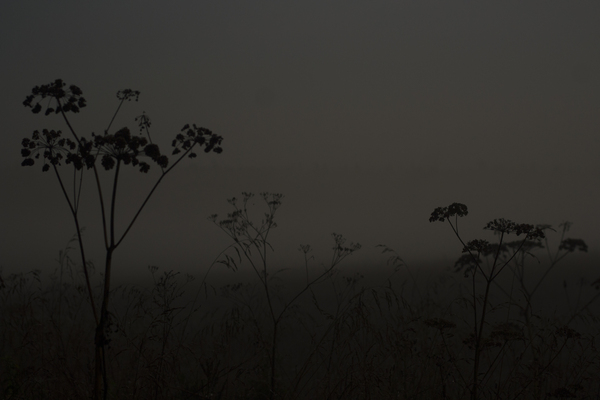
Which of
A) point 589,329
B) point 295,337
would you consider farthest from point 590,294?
point 295,337

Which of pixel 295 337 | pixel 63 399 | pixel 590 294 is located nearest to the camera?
pixel 63 399

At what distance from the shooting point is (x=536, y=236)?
3877 mm

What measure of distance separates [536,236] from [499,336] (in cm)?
96

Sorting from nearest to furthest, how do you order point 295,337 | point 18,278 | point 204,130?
1. point 204,130
2. point 18,278
3. point 295,337

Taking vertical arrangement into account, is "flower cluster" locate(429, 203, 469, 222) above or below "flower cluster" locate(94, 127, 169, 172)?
below

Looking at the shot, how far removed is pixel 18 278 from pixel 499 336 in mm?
6029

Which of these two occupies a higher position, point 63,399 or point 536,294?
point 63,399

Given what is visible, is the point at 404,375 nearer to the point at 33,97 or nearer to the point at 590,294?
the point at 33,97

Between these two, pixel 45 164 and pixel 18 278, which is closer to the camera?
pixel 45 164

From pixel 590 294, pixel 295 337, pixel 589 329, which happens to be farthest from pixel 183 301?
pixel 590 294

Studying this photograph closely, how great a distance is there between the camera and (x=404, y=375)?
14.3 ft

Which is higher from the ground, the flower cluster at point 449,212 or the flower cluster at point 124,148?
the flower cluster at point 124,148

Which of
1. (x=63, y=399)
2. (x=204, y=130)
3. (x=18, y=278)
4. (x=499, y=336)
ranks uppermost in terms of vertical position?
(x=204, y=130)

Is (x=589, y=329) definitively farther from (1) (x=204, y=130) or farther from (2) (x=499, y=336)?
(1) (x=204, y=130)
